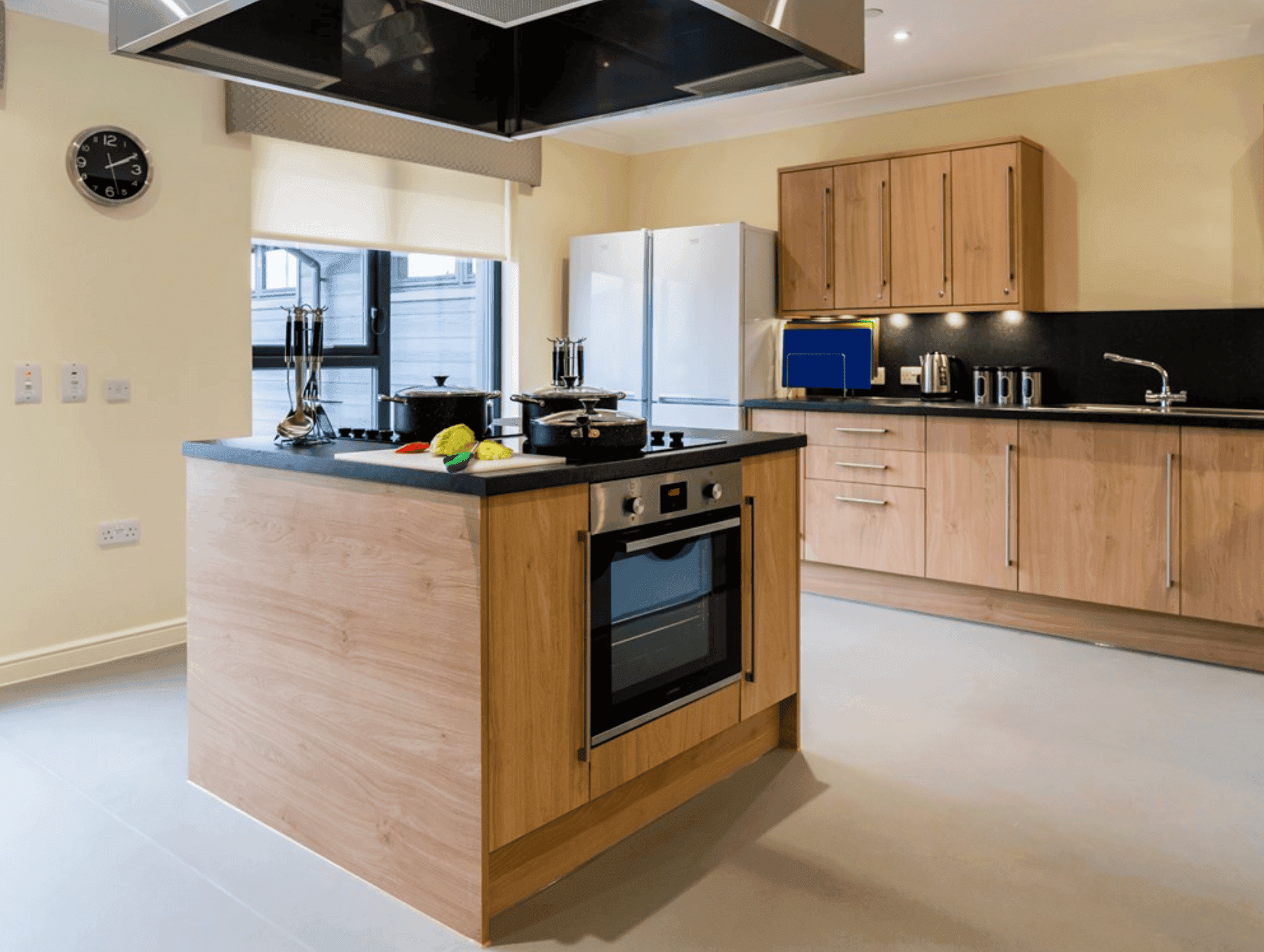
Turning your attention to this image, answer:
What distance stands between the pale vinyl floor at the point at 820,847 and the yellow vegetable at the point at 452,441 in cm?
96

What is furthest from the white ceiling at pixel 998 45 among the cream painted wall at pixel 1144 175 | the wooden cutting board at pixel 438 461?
the wooden cutting board at pixel 438 461

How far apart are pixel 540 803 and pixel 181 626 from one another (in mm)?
2550

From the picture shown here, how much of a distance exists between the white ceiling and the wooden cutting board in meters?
1.62

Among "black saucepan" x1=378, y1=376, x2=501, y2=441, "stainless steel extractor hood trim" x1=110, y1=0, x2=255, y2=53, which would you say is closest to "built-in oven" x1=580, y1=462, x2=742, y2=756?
"black saucepan" x1=378, y1=376, x2=501, y2=441

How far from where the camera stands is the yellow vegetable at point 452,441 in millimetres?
2203

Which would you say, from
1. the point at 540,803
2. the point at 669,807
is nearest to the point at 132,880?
the point at 540,803

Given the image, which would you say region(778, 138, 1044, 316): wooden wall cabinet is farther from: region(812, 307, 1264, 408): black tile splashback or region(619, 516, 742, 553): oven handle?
region(619, 516, 742, 553): oven handle

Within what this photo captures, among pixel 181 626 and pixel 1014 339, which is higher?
pixel 1014 339

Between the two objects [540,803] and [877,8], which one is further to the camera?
[877,8]

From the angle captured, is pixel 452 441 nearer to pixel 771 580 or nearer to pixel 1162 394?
pixel 771 580

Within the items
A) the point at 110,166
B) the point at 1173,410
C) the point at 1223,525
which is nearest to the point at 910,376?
the point at 1173,410

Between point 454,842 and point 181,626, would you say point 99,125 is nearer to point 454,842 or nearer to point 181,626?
point 181,626

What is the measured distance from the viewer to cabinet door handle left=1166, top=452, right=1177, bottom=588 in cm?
382

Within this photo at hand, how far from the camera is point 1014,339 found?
4.83m
